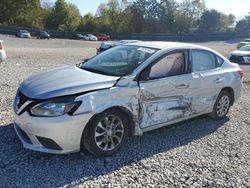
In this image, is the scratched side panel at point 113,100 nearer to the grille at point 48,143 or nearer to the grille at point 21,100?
the grille at point 48,143

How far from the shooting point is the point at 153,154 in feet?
15.1

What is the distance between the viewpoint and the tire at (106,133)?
4.14m

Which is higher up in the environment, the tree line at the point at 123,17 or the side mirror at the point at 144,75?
the tree line at the point at 123,17

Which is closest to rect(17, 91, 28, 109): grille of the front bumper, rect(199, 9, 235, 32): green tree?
the front bumper

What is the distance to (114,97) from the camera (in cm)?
429

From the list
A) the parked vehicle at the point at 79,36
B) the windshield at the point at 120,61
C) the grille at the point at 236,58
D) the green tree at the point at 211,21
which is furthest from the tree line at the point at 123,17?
the windshield at the point at 120,61

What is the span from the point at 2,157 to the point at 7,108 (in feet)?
7.61

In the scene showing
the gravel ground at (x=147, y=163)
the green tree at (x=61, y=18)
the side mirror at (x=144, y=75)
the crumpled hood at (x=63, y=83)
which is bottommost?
the gravel ground at (x=147, y=163)

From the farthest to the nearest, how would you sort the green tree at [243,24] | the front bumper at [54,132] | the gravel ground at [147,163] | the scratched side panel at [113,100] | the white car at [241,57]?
the green tree at [243,24] < the white car at [241,57] < the scratched side panel at [113,100] < the front bumper at [54,132] < the gravel ground at [147,163]

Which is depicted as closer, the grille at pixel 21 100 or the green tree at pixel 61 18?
the grille at pixel 21 100

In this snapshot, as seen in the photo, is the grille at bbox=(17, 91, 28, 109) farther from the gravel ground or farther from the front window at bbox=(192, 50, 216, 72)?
the front window at bbox=(192, 50, 216, 72)

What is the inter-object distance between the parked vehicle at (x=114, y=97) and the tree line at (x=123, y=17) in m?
70.7

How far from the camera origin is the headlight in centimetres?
392

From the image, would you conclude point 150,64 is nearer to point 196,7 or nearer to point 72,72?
point 72,72
